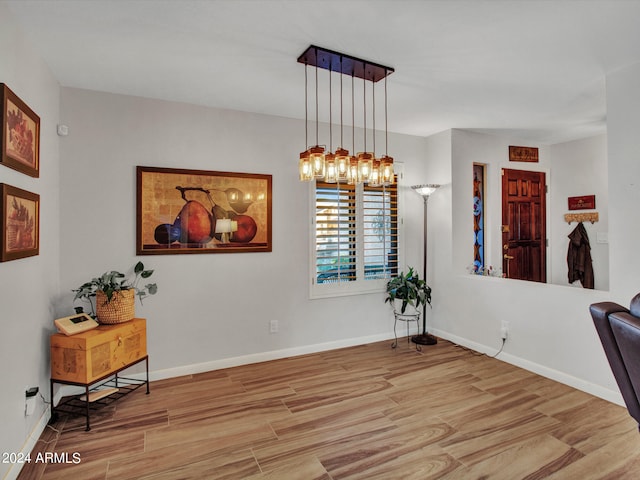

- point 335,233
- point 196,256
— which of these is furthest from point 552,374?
point 196,256

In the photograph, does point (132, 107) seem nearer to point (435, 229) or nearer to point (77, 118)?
point (77, 118)

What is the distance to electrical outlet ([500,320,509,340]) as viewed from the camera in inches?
149

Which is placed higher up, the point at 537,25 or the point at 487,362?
the point at 537,25

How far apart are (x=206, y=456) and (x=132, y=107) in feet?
9.35

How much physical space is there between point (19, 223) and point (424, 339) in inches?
154

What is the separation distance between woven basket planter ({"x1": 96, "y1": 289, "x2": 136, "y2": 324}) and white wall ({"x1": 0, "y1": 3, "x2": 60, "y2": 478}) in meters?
0.33

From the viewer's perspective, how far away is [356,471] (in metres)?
2.08

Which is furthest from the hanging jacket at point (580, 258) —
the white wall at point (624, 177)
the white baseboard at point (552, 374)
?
the white wall at point (624, 177)

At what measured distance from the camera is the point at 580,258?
4738 millimetres

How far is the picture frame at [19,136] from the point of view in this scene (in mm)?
1898

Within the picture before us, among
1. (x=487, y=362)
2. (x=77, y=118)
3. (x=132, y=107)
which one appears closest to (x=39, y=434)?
(x=77, y=118)

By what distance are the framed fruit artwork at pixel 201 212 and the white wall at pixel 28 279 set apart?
0.67 m

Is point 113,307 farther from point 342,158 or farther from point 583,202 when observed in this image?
point 583,202

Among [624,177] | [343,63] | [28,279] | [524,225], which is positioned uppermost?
[343,63]
